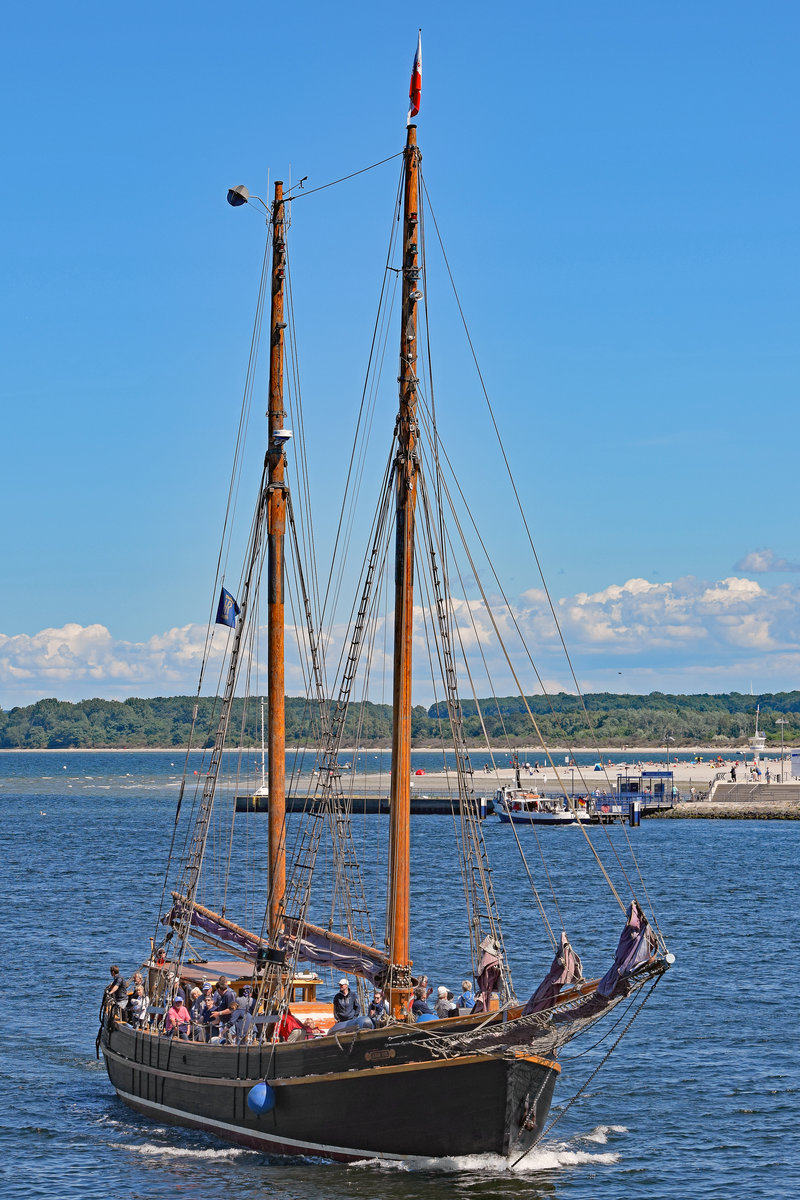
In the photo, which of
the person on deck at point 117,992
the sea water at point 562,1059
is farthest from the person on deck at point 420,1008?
the person on deck at point 117,992

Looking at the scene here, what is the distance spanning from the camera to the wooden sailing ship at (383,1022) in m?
28.0

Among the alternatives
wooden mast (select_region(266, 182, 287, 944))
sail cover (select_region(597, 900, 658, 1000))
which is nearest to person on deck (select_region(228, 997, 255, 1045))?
wooden mast (select_region(266, 182, 287, 944))

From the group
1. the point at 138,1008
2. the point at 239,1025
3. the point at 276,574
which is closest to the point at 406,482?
the point at 276,574

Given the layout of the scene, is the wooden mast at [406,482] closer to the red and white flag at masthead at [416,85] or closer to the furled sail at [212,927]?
the red and white flag at masthead at [416,85]

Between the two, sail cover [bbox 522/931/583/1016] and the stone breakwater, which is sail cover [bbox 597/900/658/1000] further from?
the stone breakwater

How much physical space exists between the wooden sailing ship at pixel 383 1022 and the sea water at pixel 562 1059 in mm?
644

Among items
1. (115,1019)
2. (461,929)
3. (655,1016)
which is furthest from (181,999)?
(461,929)

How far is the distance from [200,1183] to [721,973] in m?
29.8

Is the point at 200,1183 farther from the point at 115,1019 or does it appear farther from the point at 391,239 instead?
the point at 391,239

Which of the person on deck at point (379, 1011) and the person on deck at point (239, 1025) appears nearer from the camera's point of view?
the person on deck at point (379, 1011)

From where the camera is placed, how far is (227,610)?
40.7 meters

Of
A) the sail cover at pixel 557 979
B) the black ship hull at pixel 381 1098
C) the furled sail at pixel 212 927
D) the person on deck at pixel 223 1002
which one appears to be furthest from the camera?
the furled sail at pixel 212 927

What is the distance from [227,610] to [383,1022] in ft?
49.0

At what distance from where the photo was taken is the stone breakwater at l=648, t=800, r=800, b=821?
139 m
